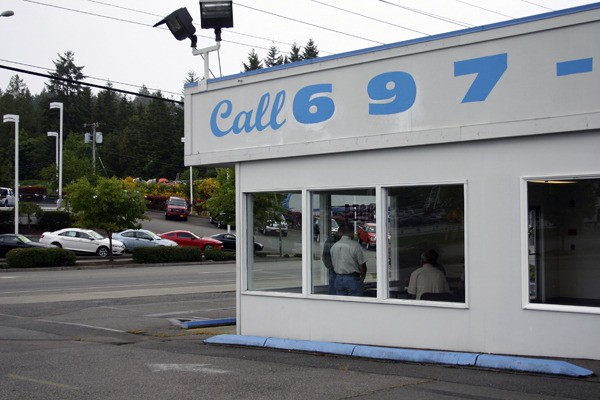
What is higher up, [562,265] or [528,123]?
[528,123]

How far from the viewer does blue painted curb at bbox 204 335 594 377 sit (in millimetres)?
8836

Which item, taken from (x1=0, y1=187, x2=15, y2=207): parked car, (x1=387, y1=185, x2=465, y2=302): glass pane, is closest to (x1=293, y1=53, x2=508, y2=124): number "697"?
(x1=387, y1=185, x2=465, y2=302): glass pane

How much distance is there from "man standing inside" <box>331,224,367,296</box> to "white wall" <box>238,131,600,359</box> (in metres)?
0.28

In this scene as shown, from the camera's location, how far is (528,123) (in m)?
9.63

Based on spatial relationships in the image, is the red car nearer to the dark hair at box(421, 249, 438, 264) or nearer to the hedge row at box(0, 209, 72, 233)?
the hedge row at box(0, 209, 72, 233)

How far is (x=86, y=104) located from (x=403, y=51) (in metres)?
119

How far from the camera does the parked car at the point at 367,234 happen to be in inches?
454

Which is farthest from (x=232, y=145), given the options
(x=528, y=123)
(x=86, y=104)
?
(x=86, y=104)

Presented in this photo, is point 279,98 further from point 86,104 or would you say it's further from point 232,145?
point 86,104

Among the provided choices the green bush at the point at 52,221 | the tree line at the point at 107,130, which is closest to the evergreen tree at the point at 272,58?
the tree line at the point at 107,130

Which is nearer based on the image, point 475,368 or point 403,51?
point 475,368

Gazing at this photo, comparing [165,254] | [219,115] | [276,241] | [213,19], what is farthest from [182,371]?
[165,254]

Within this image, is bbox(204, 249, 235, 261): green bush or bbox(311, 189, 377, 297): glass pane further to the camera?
bbox(204, 249, 235, 261): green bush

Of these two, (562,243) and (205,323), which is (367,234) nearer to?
(562,243)
